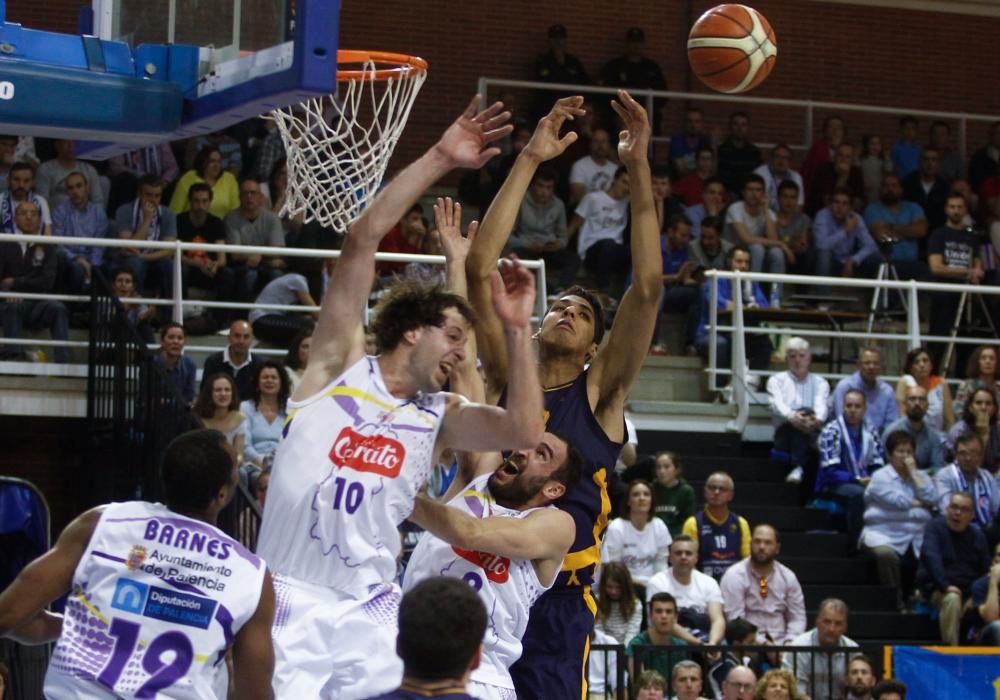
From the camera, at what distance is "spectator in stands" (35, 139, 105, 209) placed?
14.6 m

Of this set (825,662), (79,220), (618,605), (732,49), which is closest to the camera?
(732,49)

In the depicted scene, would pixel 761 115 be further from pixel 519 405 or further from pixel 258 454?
pixel 519 405

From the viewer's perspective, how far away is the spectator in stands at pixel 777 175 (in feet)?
58.5

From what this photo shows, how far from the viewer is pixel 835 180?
60.4 feet

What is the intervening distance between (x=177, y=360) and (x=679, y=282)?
511cm

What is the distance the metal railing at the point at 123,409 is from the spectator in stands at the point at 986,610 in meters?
5.96

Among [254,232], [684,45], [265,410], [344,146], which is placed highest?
[684,45]

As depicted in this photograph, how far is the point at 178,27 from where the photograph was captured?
23.8 feet

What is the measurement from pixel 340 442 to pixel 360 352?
0.33 meters

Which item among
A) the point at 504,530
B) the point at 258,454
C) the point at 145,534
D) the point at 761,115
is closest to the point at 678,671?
the point at 258,454

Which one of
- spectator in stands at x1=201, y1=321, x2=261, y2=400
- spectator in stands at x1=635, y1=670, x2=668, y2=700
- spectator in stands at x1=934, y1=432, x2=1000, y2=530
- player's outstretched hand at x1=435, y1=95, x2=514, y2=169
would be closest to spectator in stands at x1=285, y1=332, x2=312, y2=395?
spectator in stands at x1=201, y1=321, x2=261, y2=400

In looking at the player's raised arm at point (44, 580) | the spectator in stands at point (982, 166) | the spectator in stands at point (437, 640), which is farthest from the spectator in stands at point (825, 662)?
the spectator in stands at point (982, 166)

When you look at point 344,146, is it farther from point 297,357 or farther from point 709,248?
point 709,248

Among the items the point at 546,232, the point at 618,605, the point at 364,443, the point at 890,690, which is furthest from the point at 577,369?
the point at 546,232
